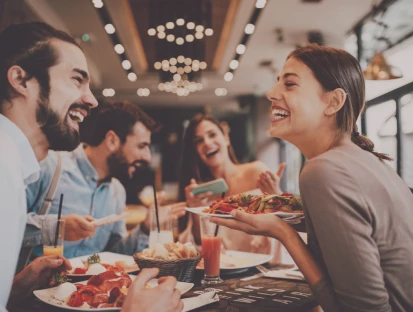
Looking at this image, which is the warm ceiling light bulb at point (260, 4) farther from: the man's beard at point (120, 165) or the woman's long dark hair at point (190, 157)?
the man's beard at point (120, 165)

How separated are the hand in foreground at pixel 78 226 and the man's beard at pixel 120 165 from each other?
111 centimetres

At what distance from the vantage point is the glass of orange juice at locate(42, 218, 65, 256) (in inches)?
77.4

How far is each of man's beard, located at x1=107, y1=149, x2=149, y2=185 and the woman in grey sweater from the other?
7.14 feet

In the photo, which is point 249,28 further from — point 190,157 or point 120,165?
point 120,165

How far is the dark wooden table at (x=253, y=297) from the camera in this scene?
1.60 meters

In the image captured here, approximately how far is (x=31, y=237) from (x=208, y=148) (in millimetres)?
1636

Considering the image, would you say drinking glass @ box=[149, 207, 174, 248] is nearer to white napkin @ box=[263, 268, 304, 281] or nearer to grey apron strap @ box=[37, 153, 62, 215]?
white napkin @ box=[263, 268, 304, 281]

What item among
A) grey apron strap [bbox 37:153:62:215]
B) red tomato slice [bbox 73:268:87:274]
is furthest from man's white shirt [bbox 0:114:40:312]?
grey apron strap [bbox 37:153:62:215]

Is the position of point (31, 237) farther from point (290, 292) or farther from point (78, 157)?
point (290, 292)

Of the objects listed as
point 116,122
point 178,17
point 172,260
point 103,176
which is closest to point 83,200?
point 103,176

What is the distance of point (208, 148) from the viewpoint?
374 centimetres

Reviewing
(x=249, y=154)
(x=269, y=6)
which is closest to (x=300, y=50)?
(x=269, y=6)

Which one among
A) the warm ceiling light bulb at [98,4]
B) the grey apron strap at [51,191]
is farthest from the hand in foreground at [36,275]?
the warm ceiling light bulb at [98,4]

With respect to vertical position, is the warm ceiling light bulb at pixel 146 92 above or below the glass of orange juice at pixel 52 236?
above
